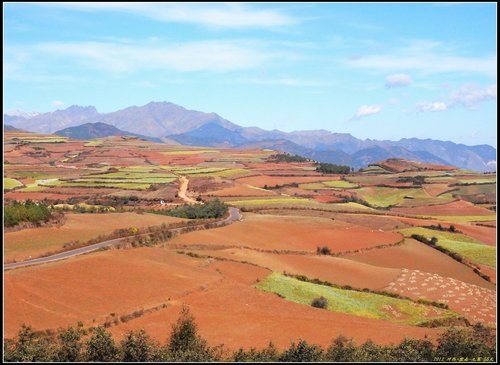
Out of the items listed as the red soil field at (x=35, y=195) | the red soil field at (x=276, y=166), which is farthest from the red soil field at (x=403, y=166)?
the red soil field at (x=35, y=195)

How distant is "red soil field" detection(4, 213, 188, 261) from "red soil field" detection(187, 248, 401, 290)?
11662mm

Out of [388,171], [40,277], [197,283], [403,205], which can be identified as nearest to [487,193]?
[403,205]

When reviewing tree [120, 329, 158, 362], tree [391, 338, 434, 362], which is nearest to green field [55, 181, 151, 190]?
tree [391, 338, 434, 362]

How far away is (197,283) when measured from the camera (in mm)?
38406

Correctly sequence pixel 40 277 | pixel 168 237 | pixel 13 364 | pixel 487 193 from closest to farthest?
pixel 13 364
pixel 40 277
pixel 168 237
pixel 487 193

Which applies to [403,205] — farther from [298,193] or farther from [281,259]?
[281,259]

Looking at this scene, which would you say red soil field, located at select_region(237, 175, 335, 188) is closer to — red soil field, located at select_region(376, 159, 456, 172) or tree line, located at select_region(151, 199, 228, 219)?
red soil field, located at select_region(376, 159, 456, 172)

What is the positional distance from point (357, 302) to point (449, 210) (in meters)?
64.6

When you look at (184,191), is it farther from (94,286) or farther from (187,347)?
(187,347)

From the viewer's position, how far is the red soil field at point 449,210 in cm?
9662

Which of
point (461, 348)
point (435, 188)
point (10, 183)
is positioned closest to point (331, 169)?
point (435, 188)

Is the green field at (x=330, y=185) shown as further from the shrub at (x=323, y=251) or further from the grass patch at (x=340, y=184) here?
the shrub at (x=323, y=251)

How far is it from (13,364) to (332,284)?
1176 inches

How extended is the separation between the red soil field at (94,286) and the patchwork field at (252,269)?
4.3 inches
